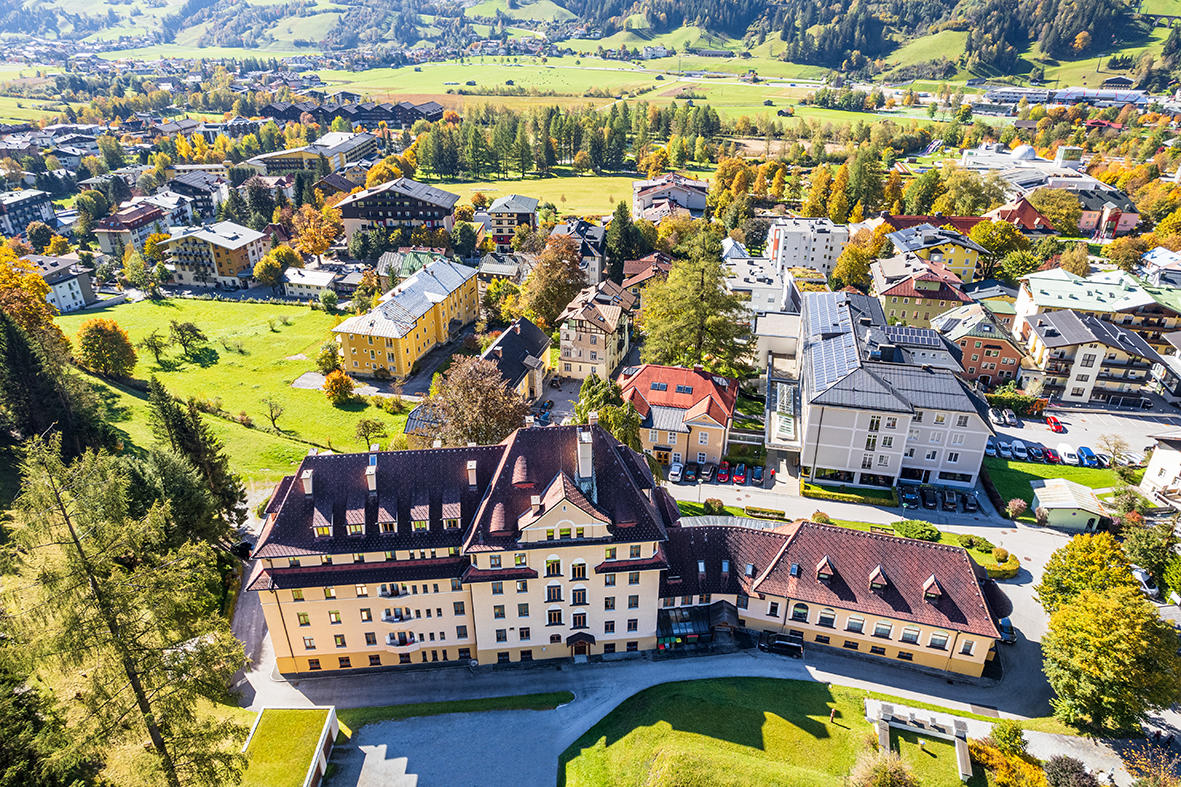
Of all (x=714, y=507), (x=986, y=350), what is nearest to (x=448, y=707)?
(x=714, y=507)

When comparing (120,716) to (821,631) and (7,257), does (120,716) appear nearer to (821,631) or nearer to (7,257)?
(821,631)

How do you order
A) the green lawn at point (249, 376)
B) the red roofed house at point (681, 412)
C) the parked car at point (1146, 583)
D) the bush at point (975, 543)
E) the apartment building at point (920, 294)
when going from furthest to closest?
the apartment building at point (920, 294)
the green lawn at point (249, 376)
the red roofed house at point (681, 412)
the bush at point (975, 543)
the parked car at point (1146, 583)

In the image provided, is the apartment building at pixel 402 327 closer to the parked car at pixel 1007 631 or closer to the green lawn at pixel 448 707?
the green lawn at pixel 448 707

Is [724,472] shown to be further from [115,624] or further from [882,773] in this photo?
[115,624]

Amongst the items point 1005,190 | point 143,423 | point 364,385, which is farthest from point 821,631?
point 1005,190

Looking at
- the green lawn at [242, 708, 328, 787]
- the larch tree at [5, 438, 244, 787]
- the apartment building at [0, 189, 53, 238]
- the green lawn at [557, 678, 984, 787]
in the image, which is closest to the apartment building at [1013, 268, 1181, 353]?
the green lawn at [557, 678, 984, 787]

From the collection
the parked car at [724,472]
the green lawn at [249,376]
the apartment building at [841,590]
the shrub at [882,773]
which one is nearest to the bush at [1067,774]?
the shrub at [882,773]
